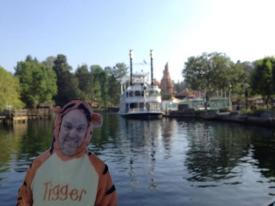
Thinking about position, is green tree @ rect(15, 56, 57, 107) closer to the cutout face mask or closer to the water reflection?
the water reflection

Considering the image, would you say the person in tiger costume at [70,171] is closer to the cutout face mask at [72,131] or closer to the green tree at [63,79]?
the cutout face mask at [72,131]

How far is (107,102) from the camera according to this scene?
169250mm

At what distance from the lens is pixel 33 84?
376 ft

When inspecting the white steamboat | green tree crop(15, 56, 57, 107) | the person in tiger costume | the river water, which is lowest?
the river water

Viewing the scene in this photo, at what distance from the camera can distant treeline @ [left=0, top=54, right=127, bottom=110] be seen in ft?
304

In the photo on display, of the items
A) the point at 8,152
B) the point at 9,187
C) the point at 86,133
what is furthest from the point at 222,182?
the point at 8,152

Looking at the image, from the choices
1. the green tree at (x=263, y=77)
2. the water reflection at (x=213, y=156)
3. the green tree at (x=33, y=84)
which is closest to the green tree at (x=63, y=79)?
the green tree at (x=33, y=84)

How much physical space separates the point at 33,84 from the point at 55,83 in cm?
1196

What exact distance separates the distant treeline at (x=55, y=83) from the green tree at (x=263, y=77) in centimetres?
3072

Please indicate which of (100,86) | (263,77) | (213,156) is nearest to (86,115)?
(213,156)

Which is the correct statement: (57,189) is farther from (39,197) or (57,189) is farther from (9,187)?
(9,187)

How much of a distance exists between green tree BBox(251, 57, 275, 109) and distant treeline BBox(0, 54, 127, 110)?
30.7m

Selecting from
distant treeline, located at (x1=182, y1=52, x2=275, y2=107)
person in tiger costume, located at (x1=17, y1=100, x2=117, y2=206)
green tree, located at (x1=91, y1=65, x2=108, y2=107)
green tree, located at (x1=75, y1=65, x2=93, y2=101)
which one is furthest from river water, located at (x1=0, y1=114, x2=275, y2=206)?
green tree, located at (x1=91, y1=65, x2=108, y2=107)

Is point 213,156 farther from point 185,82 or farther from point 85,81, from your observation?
point 85,81
